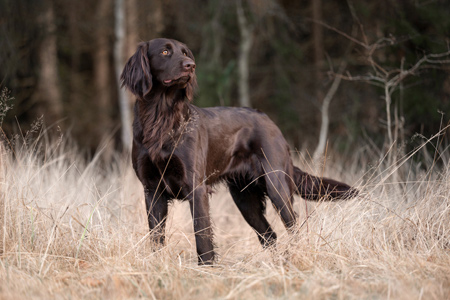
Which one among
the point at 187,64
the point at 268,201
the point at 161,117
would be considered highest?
the point at 187,64

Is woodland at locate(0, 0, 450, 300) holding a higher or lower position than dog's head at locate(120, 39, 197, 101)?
lower

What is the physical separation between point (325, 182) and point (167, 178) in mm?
1280

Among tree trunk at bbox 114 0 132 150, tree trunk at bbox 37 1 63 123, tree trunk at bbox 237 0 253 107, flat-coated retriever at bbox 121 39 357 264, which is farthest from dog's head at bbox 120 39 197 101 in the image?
tree trunk at bbox 37 1 63 123

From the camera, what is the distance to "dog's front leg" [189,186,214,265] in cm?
339

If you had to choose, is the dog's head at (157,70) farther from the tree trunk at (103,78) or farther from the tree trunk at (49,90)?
the tree trunk at (103,78)

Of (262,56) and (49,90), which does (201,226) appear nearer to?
(49,90)

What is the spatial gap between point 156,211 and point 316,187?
4.14ft

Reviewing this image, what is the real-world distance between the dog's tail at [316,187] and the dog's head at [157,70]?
114 cm

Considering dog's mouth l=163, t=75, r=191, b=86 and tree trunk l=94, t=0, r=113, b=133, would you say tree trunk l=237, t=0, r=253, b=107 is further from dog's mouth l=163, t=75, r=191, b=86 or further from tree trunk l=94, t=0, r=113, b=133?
dog's mouth l=163, t=75, r=191, b=86

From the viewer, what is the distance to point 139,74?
11.2 ft

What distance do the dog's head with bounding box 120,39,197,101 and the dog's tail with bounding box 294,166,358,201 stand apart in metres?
1.14

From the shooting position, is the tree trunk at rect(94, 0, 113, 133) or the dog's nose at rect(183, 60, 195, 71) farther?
the tree trunk at rect(94, 0, 113, 133)

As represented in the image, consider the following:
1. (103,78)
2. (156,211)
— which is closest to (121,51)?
(103,78)

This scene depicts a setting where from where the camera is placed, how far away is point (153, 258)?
2.97 metres
